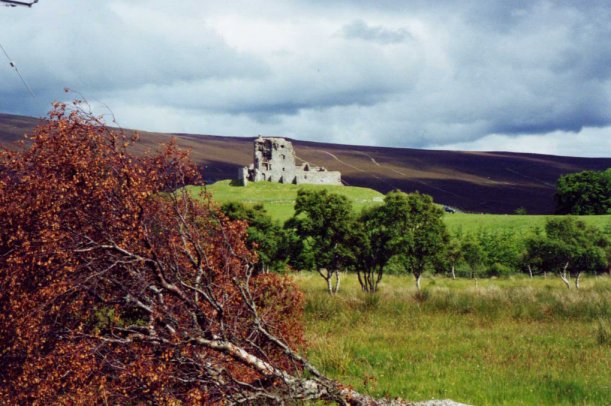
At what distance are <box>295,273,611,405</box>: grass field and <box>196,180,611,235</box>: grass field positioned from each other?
47.2 m

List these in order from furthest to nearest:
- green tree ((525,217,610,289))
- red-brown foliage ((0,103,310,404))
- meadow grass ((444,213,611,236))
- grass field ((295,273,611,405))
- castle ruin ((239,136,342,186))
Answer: castle ruin ((239,136,342,186)) → meadow grass ((444,213,611,236)) → green tree ((525,217,610,289)) → grass field ((295,273,611,405)) → red-brown foliage ((0,103,310,404))

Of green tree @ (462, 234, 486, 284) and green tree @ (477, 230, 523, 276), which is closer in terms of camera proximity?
green tree @ (462, 234, 486, 284)

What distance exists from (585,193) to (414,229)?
8070cm

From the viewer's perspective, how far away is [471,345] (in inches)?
684

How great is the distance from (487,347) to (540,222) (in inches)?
3081

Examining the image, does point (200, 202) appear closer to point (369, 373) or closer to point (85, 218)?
point (85, 218)

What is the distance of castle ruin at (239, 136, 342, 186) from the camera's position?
5098 inches

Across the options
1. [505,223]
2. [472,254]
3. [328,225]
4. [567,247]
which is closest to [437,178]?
[505,223]

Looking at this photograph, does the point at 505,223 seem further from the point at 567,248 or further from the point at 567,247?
the point at 567,248

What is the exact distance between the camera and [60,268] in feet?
32.7

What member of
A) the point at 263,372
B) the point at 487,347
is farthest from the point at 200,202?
the point at 487,347

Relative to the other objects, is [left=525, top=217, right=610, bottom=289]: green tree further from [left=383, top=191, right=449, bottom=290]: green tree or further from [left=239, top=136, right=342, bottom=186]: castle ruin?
[left=239, top=136, right=342, bottom=186]: castle ruin

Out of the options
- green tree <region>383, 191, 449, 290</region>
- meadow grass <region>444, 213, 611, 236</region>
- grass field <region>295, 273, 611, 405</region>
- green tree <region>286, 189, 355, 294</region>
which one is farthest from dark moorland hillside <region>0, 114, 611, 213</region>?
grass field <region>295, 273, 611, 405</region>

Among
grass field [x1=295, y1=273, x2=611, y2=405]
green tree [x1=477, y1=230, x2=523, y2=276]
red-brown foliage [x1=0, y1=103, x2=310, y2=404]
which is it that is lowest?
green tree [x1=477, y1=230, x2=523, y2=276]
